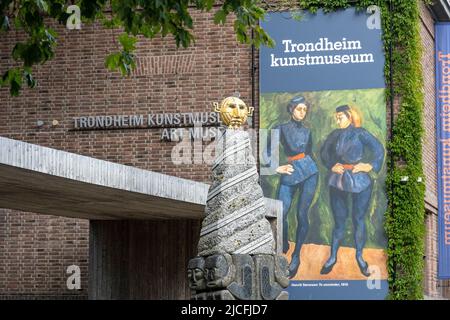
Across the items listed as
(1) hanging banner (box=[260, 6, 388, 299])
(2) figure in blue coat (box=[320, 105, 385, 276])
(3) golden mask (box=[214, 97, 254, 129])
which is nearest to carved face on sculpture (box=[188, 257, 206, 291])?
(3) golden mask (box=[214, 97, 254, 129])

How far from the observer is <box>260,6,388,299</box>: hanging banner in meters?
21.8

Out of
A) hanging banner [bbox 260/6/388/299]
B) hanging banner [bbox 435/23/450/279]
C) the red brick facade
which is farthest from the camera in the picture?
hanging banner [bbox 435/23/450/279]

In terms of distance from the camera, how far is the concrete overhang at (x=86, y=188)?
14.1m

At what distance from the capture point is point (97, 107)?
917 inches

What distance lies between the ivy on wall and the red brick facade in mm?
1394

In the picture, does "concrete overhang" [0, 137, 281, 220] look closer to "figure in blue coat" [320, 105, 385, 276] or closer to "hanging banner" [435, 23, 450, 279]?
"figure in blue coat" [320, 105, 385, 276]

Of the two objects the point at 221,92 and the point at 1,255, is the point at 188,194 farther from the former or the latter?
the point at 1,255

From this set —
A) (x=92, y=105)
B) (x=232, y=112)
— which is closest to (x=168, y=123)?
(x=92, y=105)

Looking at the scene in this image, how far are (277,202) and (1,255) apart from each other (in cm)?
631

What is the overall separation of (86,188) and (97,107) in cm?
738

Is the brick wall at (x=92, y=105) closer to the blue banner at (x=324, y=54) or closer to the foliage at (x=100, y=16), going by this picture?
the blue banner at (x=324, y=54)

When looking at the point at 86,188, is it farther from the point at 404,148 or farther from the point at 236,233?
the point at 404,148

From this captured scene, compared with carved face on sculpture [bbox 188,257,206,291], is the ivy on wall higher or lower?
higher

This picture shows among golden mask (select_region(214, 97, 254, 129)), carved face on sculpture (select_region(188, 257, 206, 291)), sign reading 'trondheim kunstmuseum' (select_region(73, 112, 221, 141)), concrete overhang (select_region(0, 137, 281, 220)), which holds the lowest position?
carved face on sculpture (select_region(188, 257, 206, 291))
